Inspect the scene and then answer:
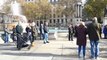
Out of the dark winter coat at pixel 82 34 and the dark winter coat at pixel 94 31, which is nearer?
the dark winter coat at pixel 94 31

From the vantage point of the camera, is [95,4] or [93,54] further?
[95,4]

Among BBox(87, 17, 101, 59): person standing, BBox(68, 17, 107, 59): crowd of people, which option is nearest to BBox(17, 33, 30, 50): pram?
BBox(68, 17, 107, 59): crowd of people

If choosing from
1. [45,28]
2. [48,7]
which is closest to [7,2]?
[48,7]

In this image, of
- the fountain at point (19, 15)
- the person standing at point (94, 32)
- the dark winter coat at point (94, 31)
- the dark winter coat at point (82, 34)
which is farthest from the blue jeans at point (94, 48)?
the fountain at point (19, 15)

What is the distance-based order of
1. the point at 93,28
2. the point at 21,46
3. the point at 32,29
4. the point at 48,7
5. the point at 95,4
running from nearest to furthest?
1. the point at 93,28
2. the point at 21,46
3. the point at 32,29
4. the point at 95,4
5. the point at 48,7

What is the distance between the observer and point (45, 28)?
27266mm

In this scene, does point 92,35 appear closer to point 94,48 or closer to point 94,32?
point 94,32

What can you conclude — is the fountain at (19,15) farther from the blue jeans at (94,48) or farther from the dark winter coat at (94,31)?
the dark winter coat at (94,31)

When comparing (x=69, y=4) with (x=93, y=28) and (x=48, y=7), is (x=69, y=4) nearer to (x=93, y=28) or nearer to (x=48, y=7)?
(x=48, y=7)

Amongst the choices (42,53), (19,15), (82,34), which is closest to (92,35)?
(82,34)

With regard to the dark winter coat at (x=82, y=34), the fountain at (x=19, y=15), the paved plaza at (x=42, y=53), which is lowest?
the fountain at (x=19, y=15)

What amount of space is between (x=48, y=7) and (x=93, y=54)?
309 feet

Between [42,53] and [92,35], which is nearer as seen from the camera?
[92,35]

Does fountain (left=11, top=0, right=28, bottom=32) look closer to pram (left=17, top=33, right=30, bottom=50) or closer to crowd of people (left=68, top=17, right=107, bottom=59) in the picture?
pram (left=17, top=33, right=30, bottom=50)
